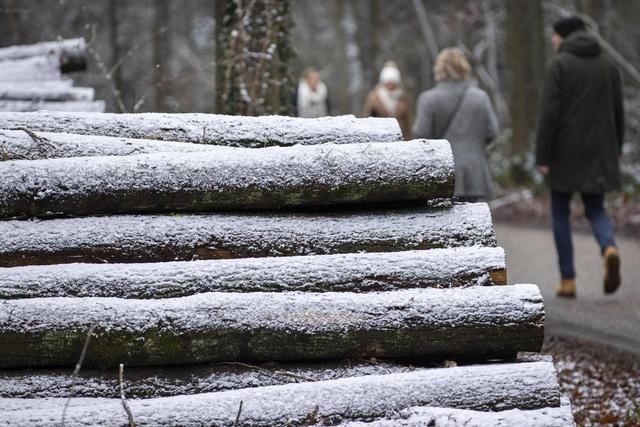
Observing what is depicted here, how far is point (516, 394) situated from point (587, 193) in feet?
15.0

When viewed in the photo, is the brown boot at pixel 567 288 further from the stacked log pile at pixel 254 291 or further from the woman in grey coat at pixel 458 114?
the stacked log pile at pixel 254 291

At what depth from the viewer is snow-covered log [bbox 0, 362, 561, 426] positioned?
3096 millimetres

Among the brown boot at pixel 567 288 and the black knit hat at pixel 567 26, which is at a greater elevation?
the black knit hat at pixel 567 26

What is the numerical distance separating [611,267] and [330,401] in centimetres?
468

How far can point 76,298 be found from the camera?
3.33 m

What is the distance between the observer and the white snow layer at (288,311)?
326 cm

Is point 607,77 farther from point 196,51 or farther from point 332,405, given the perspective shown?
point 196,51

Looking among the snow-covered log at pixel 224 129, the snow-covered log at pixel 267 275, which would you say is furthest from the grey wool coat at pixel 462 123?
the snow-covered log at pixel 267 275

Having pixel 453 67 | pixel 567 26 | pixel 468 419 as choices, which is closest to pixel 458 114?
pixel 453 67

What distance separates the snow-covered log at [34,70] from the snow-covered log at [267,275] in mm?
4868

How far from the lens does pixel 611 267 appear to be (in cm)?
725

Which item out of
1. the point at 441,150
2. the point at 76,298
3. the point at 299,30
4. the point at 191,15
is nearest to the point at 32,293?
the point at 76,298

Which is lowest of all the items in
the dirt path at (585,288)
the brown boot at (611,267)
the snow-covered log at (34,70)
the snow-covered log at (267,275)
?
the dirt path at (585,288)

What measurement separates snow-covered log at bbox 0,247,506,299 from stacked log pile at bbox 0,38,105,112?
396cm
